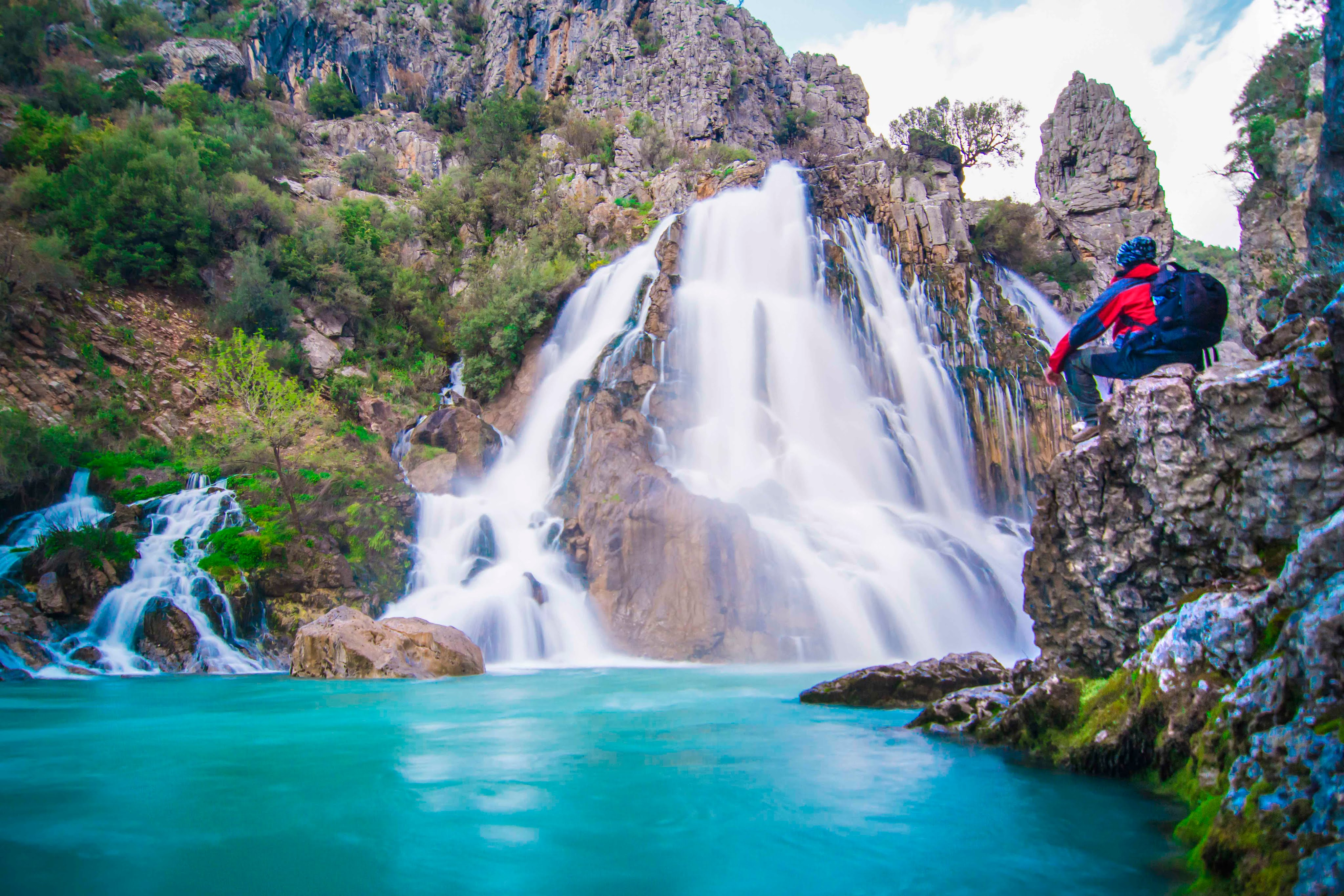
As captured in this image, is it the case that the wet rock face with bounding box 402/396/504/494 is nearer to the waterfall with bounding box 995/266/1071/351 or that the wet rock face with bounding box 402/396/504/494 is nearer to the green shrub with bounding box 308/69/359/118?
the waterfall with bounding box 995/266/1071/351

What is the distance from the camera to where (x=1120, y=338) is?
4754mm

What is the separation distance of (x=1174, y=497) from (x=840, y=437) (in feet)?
49.6

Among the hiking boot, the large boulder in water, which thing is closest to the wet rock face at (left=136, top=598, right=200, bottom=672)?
the large boulder in water

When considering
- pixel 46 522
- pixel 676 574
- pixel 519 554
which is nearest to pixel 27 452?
pixel 46 522

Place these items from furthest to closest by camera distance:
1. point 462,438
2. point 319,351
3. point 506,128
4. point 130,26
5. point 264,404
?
point 130,26 → point 506,128 → point 319,351 → point 462,438 → point 264,404

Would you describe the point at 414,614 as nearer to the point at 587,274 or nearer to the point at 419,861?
the point at 419,861

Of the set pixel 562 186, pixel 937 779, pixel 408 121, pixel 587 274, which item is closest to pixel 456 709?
pixel 937 779

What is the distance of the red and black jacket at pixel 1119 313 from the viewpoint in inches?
183

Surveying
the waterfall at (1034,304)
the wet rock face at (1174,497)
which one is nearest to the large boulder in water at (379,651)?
the wet rock face at (1174,497)

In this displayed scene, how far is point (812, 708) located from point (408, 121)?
149 feet

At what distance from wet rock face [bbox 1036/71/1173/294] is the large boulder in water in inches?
1132

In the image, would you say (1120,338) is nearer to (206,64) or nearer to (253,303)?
(253,303)

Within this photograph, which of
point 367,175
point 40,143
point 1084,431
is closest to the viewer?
point 1084,431

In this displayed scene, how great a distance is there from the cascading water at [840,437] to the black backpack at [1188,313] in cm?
904
